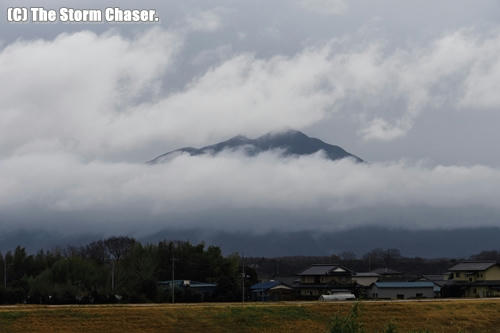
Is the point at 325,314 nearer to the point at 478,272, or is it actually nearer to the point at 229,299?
the point at 229,299

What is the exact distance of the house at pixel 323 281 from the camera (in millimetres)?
120250

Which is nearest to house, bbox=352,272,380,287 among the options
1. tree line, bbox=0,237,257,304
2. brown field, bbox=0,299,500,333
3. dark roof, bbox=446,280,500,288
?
dark roof, bbox=446,280,500,288

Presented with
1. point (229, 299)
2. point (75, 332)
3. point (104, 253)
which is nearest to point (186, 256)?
point (229, 299)

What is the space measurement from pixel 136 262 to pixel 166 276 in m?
7.00

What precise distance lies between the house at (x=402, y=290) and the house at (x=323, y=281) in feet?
16.3

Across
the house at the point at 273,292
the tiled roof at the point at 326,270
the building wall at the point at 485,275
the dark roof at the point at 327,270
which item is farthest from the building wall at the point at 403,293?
the house at the point at 273,292

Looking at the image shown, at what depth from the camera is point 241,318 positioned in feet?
236

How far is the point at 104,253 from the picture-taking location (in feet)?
531

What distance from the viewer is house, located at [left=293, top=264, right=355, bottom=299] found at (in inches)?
4734

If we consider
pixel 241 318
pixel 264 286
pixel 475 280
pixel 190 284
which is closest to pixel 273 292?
pixel 264 286

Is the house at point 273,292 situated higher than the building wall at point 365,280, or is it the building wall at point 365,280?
the building wall at point 365,280

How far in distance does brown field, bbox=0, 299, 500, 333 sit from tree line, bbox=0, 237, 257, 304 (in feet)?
66.5

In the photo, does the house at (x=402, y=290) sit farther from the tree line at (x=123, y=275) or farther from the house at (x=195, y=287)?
the house at (x=195, y=287)

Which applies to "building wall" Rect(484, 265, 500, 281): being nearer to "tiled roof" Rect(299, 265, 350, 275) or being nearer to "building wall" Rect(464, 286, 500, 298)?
"building wall" Rect(464, 286, 500, 298)
